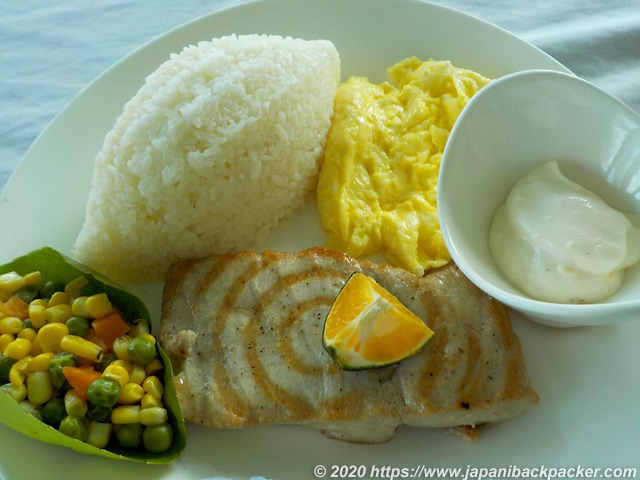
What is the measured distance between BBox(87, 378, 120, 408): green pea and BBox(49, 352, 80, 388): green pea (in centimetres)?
14

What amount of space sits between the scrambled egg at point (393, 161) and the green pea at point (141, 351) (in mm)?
1110

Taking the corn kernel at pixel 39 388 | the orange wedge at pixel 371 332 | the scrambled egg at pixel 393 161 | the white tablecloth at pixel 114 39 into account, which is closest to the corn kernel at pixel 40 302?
the corn kernel at pixel 39 388

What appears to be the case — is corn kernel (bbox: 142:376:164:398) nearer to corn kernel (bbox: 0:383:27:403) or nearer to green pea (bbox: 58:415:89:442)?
green pea (bbox: 58:415:89:442)

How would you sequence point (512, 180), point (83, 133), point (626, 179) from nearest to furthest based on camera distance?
point (626, 179)
point (512, 180)
point (83, 133)

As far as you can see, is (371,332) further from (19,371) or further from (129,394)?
(19,371)

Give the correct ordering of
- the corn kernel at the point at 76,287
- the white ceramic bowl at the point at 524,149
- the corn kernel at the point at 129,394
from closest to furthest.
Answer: the corn kernel at the point at 129,394
the white ceramic bowl at the point at 524,149
the corn kernel at the point at 76,287

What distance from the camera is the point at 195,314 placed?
115 inches

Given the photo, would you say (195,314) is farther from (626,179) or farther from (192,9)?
(192,9)

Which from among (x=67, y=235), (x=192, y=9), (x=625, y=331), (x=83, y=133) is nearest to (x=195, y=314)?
(x=67, y=235)

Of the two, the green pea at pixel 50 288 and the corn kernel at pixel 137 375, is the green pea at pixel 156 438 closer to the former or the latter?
the corn kernel at pixel 137 375

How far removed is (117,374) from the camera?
253cm

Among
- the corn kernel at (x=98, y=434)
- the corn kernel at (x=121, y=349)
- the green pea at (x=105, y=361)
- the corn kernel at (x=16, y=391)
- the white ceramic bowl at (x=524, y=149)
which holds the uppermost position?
the white ceramic bowl at (x=524, y=149)

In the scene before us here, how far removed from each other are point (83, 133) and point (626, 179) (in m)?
2.87

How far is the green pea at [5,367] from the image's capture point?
2590mm
